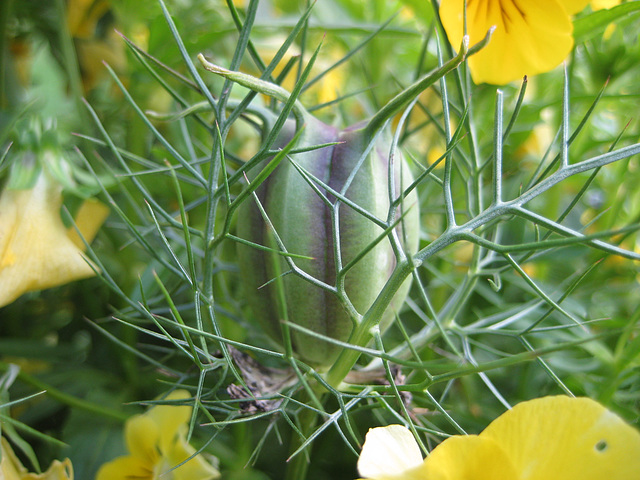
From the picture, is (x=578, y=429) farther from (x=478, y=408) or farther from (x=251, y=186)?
(x=478, y=408)

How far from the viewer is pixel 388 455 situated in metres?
0.16

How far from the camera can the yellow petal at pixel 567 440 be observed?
0.52 feet

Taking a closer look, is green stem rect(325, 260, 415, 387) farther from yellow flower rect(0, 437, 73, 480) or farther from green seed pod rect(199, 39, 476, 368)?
yellow flower rect(0, 437, 73, 480)

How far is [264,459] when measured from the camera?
0.33 metres

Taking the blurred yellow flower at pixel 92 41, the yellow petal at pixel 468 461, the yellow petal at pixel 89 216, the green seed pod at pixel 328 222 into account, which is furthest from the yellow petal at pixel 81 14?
the yellow petal at pixel 468 461

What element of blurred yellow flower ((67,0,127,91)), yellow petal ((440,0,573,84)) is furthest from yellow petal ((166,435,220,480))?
blurred yellow flower ((67,0,127,91))

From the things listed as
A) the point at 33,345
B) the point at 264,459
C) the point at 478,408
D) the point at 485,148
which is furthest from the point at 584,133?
the point at 33,345

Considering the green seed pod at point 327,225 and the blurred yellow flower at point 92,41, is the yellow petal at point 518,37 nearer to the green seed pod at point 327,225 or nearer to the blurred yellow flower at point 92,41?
the green seed pod at point 327,225

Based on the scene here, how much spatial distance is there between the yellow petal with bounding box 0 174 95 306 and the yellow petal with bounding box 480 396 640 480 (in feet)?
0.66

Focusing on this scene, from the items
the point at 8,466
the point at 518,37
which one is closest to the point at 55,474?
the point at 8,466

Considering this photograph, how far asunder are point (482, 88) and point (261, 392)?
25 cm

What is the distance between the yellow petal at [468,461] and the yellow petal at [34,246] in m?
0.18

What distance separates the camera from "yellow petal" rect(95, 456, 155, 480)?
26cm

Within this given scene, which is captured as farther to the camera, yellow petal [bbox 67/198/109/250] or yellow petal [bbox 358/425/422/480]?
yellow petal [bbox 67/198/109/250]
